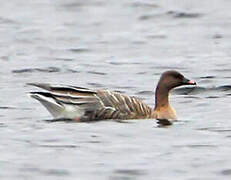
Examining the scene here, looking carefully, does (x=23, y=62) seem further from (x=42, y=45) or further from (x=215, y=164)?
(x=215, y=164)

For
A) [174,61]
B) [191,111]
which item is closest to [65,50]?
[174,61]

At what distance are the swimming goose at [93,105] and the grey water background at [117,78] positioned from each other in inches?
7.7

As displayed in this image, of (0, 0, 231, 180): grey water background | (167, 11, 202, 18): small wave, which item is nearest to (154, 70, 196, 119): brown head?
(0, 0, 231, 180): grey water background

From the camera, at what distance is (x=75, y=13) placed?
32.1m

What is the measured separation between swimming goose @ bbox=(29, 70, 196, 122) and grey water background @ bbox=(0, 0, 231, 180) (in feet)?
0.64

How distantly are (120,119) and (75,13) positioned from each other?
14.3 metres

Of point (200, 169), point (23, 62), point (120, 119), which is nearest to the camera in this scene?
point (200, 169)

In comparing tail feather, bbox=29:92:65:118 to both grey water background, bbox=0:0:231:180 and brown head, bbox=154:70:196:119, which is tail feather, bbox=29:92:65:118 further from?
brown head, bbox=154:70:196:119

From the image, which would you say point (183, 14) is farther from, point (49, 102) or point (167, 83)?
point (49, 102)

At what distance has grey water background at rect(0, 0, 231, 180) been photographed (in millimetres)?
14805

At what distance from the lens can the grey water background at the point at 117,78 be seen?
14805 millimetres

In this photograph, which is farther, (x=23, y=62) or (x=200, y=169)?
(x=23, y=62)

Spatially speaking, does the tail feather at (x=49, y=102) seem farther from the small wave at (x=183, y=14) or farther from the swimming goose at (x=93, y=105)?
the small wave at (x=183, y=14)

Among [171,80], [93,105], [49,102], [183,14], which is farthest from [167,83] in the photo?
[183,14]
